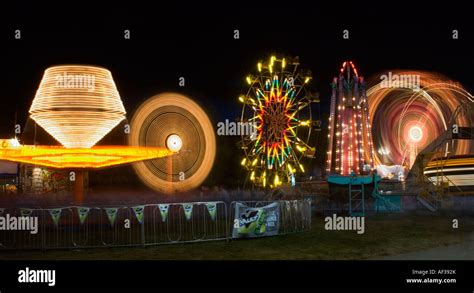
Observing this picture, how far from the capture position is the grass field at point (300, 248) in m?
12.1

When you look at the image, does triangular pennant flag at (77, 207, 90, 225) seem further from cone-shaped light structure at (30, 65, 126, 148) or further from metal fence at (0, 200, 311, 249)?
cone-shaped light structure at (30, 65, 126, 148)

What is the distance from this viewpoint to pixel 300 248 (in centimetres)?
1337

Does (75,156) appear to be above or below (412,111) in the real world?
below

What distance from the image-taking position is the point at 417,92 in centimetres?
3897

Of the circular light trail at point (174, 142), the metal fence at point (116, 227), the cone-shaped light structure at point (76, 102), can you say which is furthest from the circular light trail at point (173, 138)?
the metal fence at point (116, 227)

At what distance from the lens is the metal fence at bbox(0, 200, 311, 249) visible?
1366 centimetres

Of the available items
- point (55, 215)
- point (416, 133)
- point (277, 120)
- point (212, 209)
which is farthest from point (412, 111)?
point (55, 215)

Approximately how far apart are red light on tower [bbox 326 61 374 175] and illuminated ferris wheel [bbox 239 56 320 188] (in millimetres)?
4208

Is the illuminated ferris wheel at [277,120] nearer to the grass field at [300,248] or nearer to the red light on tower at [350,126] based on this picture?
the red light on tower at [350,126]

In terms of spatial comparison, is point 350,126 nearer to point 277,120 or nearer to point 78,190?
point 277,120

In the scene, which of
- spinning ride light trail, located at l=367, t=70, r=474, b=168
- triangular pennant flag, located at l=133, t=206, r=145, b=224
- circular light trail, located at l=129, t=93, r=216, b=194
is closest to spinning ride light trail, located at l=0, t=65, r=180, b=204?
triangular pennant flag, located at l=133, t=206, r=145, b=224

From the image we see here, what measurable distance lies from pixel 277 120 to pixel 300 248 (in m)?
17.9

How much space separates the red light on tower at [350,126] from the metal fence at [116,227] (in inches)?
670

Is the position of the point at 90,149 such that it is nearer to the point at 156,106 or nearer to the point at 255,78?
the point at 156,106
